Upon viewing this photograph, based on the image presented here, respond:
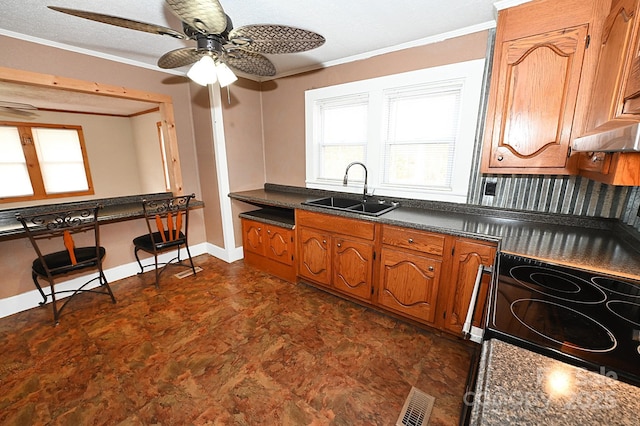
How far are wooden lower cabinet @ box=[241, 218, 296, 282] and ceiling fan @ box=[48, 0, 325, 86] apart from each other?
5.32ft

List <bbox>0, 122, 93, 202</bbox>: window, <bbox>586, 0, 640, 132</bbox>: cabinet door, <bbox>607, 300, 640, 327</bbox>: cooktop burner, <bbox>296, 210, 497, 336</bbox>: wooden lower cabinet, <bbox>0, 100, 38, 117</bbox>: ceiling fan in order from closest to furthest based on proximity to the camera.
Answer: <bbox>607, 300, 640, 327</bbox>: cooktop burner, <bbox>586, 0, 640, 132</bbox>: cabinet door, <bbox>296, 210, 497, 336</bbox>: wooden lower cabinet, <bbox>0, 100, 38, 117</bbox>: ceiling fan, <bbox>0, 122, 93, 202</bbox>: window

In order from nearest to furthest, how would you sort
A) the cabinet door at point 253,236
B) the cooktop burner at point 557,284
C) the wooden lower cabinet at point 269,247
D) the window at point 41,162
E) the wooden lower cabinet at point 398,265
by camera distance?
the cooktop burner at point 557,284 < the wooden lower cabinet at point 398,265 < the wooden lower cabinet at point 269,247 < the cabinet door at point 253,236 < the window at point 41,162

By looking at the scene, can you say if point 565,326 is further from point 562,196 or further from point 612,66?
point 562,196

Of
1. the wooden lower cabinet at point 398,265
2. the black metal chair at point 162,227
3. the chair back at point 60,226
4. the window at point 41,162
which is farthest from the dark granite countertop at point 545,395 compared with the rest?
the window at point 41,162

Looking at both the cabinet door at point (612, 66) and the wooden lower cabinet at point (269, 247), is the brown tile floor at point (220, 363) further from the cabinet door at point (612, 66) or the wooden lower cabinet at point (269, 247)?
the cabinet door at point (612, 66)

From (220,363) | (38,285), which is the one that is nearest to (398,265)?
(220,363)

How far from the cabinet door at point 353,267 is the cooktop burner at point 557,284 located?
115 cm

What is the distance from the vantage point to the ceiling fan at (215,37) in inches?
45.4

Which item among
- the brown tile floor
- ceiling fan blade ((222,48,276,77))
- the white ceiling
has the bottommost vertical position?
the brown tile floor

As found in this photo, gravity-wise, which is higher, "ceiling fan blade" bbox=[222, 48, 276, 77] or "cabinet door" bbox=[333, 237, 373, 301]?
"ceiling fan blade" bbox=[222, 48, 276, 77]

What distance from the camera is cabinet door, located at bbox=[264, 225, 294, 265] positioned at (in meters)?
2.84

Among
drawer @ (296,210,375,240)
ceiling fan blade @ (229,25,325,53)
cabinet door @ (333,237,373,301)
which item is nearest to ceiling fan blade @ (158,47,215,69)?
ceiling fan blade @ (229,25,325,53)

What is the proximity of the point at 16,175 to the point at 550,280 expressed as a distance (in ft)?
21.7

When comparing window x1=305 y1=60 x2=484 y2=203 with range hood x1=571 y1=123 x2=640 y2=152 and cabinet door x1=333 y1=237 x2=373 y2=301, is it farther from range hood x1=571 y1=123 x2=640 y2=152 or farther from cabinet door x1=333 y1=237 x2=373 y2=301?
range hood x1=571 y1=123 x2=640 y2=152
